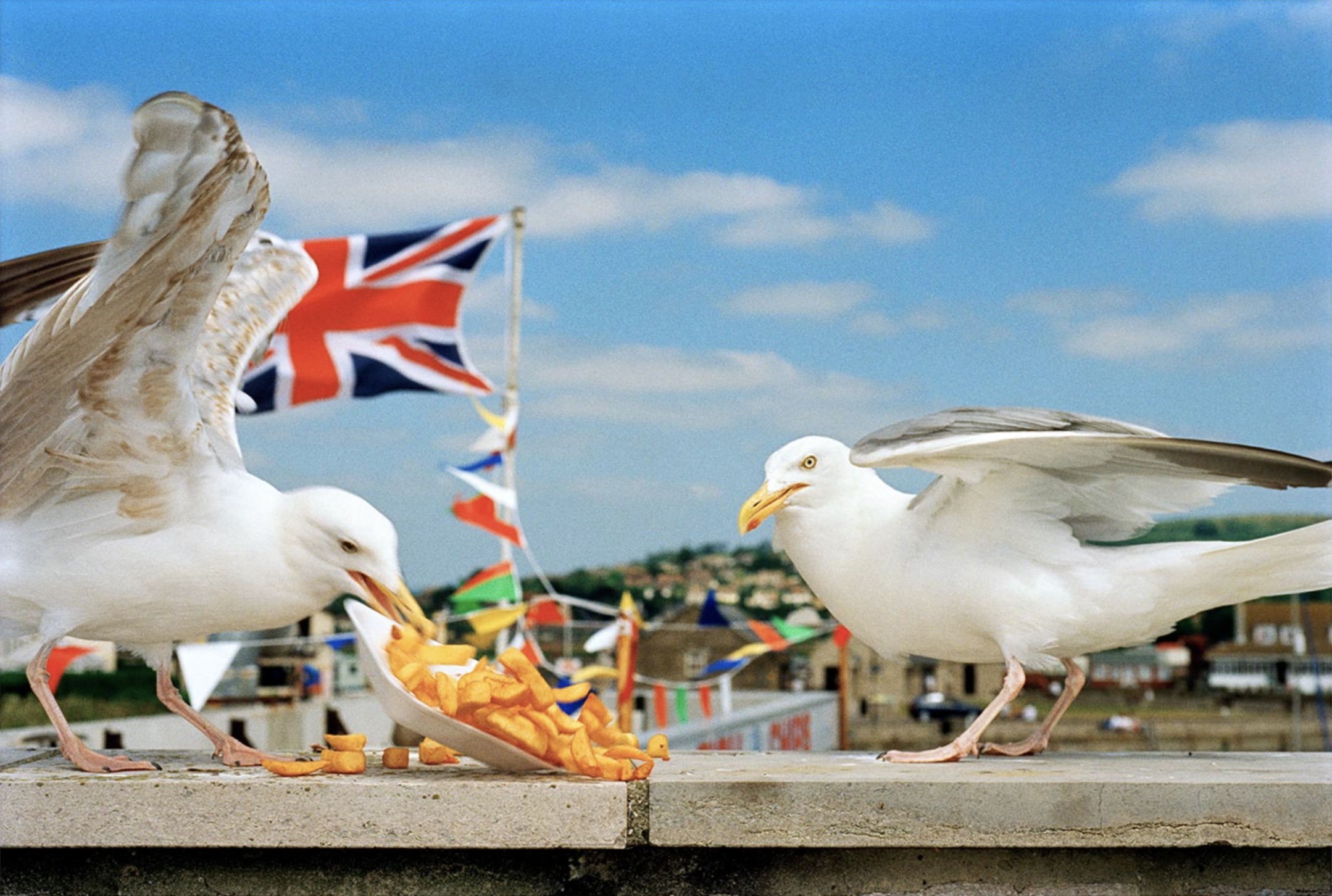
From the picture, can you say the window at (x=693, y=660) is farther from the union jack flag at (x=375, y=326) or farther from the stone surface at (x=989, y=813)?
the stone surface at (x=989, y=813)

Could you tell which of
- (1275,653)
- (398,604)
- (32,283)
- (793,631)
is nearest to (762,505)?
(398,604)

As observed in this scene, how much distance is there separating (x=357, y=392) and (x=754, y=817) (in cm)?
1184

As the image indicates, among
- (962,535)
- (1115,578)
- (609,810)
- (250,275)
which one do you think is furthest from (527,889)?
(250,275)

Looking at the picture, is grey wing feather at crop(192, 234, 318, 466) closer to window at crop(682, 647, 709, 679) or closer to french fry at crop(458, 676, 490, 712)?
french fry at crop(458, 676, 490, 712)

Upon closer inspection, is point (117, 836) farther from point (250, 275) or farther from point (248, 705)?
point (248, 705)

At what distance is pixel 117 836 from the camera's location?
3.65 m

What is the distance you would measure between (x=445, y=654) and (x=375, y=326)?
11.3 metres

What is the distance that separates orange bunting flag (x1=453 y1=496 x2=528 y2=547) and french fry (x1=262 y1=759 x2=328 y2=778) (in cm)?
1189

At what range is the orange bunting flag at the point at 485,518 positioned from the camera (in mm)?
15898

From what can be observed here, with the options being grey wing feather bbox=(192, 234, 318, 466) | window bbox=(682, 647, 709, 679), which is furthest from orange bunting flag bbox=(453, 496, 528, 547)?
window bbox=(682, 647, 709, 679)

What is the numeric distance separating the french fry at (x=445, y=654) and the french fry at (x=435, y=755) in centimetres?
25

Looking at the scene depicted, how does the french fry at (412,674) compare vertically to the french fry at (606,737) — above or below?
above

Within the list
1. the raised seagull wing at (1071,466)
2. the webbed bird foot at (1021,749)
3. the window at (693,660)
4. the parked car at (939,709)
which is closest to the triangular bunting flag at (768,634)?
the webbed bird foot at (1021,749)

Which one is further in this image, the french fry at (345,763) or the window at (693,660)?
the window at (693,660)
